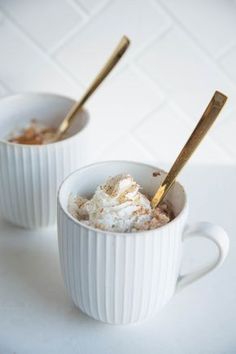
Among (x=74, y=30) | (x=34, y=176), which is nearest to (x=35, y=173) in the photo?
(x=34, y=176)

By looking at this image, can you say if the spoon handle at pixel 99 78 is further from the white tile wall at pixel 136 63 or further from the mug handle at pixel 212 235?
the mug handle at pixel 212 235

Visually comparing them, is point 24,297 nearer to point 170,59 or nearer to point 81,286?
point 81,286

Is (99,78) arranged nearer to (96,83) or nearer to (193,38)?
(96,83)

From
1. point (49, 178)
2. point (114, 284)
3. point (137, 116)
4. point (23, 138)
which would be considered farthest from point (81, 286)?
point (137, 116)

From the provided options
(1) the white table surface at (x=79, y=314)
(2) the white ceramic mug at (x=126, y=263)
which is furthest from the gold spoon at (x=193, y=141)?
(1) the white table surface at (x=79, y=314)

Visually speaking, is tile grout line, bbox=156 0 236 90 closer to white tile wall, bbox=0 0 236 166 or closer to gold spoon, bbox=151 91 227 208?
white tile wall, bbox=0 0 236 166

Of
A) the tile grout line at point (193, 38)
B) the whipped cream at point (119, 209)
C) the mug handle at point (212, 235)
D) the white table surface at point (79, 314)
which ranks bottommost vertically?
the white table surface at point (79, 314)

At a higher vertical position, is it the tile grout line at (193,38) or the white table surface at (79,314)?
the tile grout line at (193,38)
